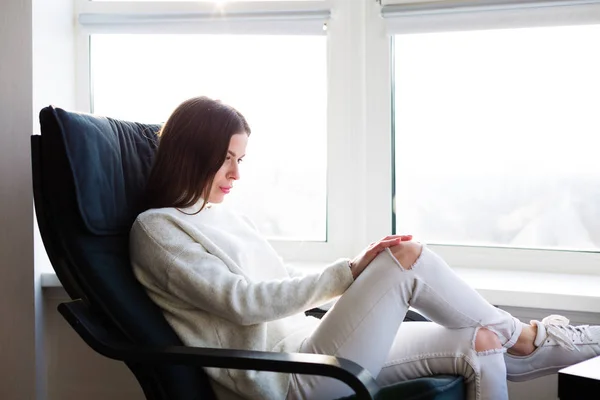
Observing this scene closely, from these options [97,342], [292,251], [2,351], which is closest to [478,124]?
[292,251]

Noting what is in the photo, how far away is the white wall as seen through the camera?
7.13 ft

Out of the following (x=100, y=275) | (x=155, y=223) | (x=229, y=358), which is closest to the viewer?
(x=229, y=358)

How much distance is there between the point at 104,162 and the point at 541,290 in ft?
3.93

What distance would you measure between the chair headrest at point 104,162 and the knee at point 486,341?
838mm

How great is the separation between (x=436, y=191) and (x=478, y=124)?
0.83 feet

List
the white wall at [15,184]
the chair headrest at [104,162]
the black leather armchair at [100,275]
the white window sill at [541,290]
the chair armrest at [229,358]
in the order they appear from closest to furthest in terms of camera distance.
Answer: the chair armrest at [229,358], the black leather armchair at [100,275], the chair headrest at [104,162], the white window sill at [541,290], the white wall at [15,184]

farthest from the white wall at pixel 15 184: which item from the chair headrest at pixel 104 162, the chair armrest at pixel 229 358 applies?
the chair armrest at pixel 229 358

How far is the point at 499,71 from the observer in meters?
2.27

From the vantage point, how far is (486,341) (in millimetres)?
1583

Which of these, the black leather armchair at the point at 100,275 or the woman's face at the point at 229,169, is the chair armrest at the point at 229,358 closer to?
the black leather armchair at the point at 100,275

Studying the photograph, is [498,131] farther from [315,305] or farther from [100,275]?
[100,275]

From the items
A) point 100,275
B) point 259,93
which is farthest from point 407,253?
point 259,93

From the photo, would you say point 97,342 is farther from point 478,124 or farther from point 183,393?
point 478,124

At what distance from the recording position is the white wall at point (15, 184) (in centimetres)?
217
